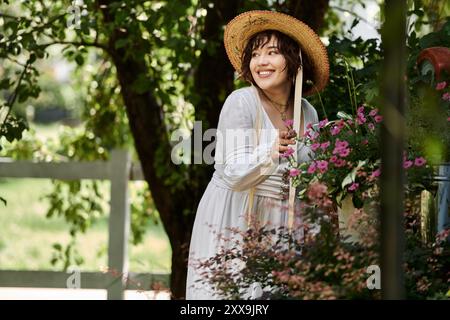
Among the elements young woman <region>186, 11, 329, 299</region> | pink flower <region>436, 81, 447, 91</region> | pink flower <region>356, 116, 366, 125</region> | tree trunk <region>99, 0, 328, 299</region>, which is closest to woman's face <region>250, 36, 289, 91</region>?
young woman <region>186, 11, 329, 299</region>

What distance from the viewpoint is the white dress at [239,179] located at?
158 inches

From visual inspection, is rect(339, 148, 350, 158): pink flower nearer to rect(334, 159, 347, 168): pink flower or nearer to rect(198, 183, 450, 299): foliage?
rect(334, 159, 347, 168): pink flower

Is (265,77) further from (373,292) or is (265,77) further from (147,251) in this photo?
(147,251)

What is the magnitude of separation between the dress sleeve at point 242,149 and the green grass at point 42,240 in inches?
260

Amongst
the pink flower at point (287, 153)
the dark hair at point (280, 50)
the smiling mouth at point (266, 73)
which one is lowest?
the pink flower at point (287, 153)

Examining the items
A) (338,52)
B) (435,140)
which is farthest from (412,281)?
(338,52)

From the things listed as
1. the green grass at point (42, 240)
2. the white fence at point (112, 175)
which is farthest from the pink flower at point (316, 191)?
the green grass at point (42, 240)

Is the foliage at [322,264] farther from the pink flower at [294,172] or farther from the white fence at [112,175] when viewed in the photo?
the white fence at [112,175]

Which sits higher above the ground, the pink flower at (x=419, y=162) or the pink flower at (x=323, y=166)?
the pink flower at (x=419, y=162)

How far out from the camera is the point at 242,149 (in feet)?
13.1

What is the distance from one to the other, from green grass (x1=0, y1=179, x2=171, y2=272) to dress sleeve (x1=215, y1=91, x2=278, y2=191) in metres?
6.62

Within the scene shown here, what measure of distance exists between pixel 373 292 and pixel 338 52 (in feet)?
7.85

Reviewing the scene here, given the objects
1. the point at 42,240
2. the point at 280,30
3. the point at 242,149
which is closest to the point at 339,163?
the point at 242,149

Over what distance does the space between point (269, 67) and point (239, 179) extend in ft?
1.60
